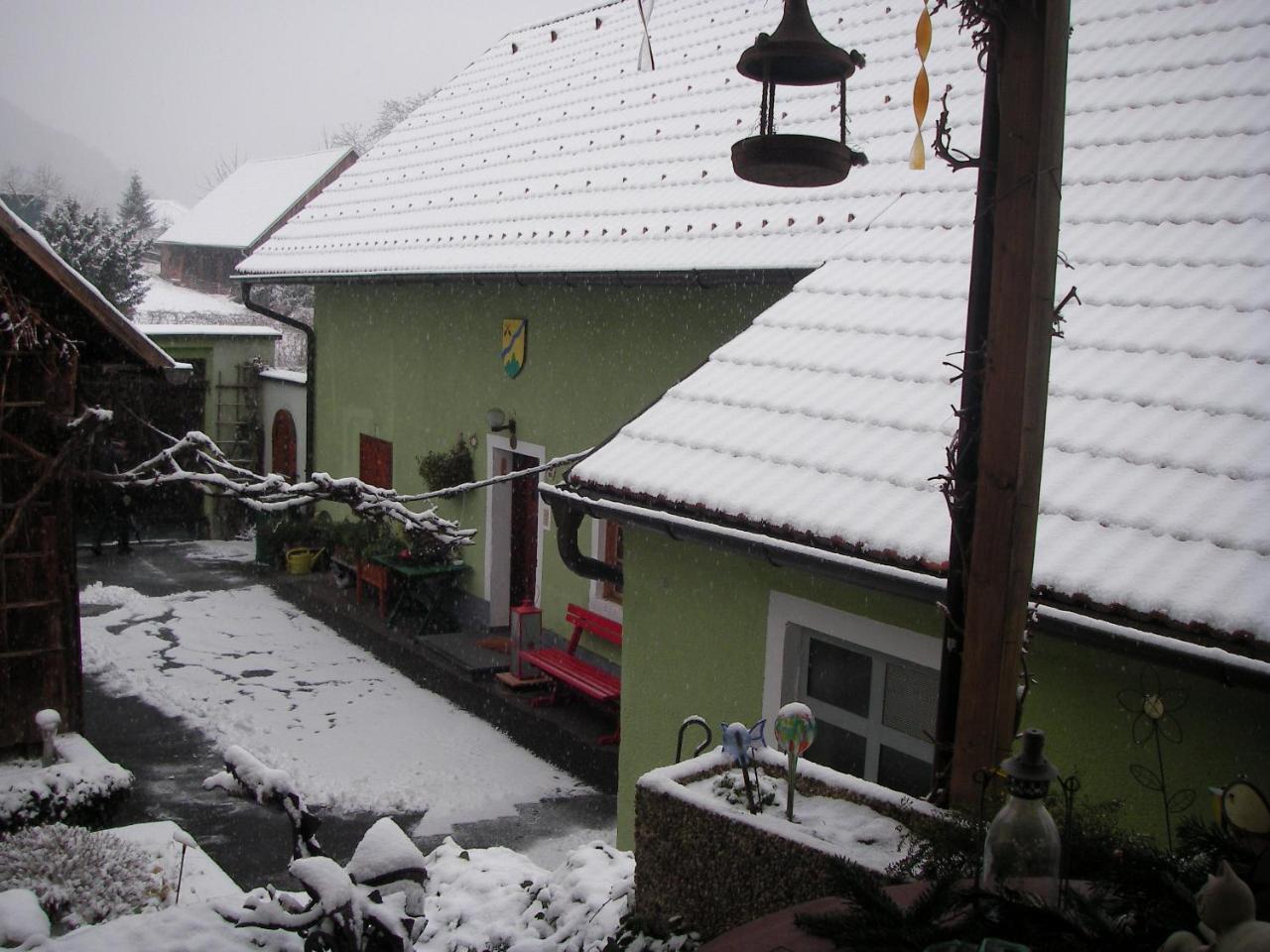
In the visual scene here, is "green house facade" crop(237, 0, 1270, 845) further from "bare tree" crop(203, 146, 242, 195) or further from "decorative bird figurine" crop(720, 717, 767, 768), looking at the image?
"bare tree" crop(203, 146, 242, 195)

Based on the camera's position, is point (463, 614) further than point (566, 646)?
Yes

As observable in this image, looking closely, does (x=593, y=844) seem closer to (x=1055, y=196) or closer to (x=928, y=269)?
(x=928, y=269)

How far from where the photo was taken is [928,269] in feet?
19.0

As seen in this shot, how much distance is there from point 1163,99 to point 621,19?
9252mm

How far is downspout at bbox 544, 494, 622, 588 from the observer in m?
6.34

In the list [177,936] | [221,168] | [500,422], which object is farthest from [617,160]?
[221,168]

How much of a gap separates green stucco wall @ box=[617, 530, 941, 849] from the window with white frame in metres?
0.10

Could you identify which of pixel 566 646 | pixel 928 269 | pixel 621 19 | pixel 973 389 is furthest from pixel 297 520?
pixel 973 389

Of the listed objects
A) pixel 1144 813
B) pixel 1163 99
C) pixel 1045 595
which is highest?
pixel 1163 99

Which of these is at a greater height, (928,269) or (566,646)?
(928,269)

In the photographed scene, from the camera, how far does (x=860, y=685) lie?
511cm

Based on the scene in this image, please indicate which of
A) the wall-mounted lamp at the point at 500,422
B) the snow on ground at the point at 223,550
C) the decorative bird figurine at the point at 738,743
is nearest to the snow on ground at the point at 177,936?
the decorative bird figurine at the point at 738,743

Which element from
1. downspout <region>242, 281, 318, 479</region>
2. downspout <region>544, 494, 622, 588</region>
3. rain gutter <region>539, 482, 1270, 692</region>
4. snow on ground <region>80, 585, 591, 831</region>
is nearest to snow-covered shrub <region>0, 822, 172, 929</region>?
snow on ground <region>80, 585, 591, 831</region>

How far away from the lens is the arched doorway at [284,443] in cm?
1722
